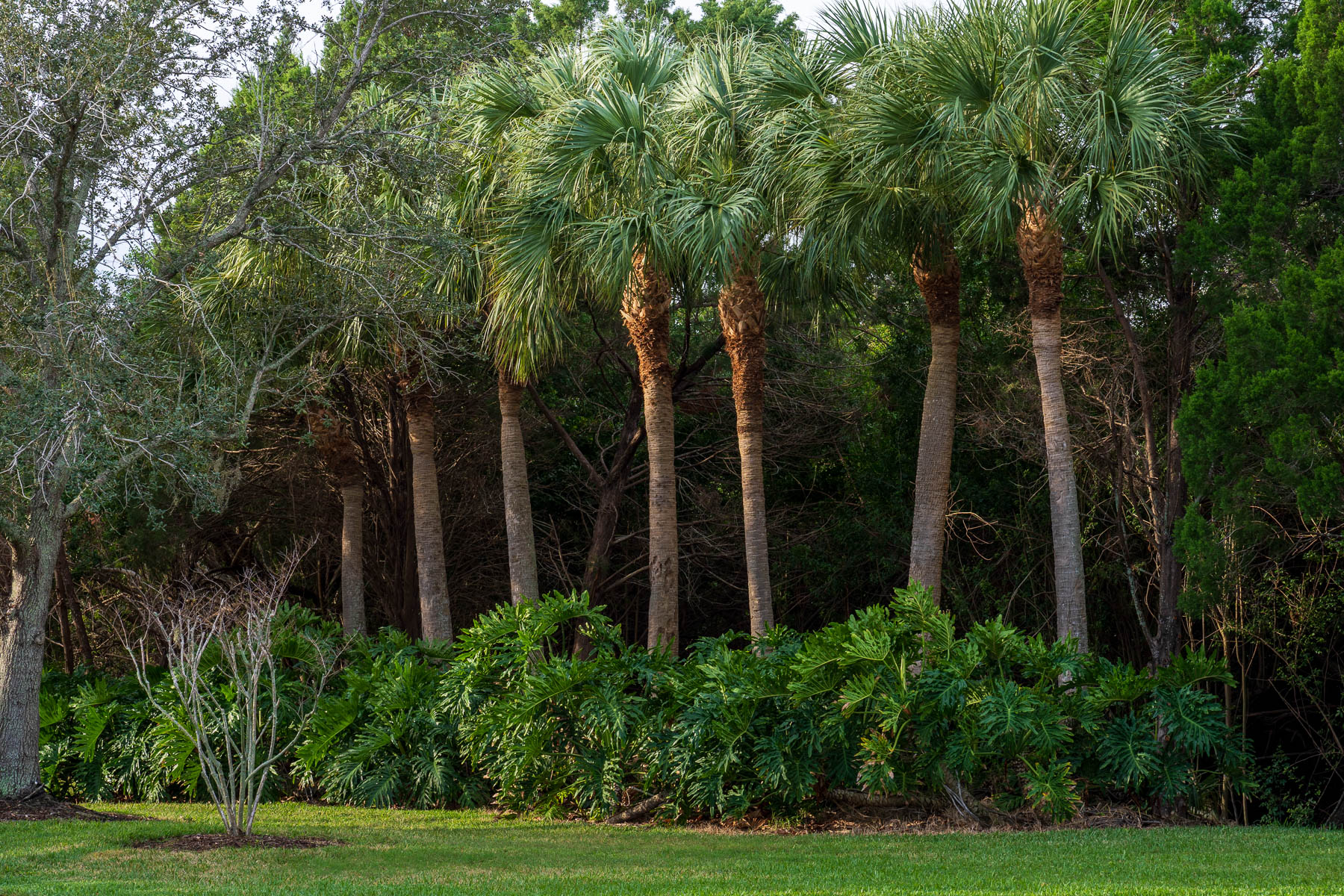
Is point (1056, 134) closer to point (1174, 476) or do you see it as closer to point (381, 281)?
point (1174, 476)

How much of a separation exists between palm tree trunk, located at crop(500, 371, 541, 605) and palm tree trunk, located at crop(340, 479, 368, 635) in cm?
262

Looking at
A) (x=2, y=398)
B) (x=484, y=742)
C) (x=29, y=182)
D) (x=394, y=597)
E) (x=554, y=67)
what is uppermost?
(x=554, y=67)

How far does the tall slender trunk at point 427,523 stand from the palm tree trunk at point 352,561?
4.14 feet

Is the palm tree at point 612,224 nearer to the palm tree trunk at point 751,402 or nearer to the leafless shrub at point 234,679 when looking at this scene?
the palm tree trunk at point 751,402

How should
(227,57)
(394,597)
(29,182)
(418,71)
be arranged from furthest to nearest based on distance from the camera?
(394,597)
(418,71)
(227,57)
(29,182)

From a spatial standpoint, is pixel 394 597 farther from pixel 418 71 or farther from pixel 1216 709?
pixel 1216 709

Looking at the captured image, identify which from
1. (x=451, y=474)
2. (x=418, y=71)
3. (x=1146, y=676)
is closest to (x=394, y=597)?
(x=451, y=474)

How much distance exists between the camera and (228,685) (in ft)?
40.8

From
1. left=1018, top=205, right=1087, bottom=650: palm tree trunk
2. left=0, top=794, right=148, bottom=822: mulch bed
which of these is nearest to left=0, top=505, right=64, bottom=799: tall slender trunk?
left=0, top=794, right=148, bottom=822: mulch bed

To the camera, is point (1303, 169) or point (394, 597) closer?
point (1303, 169)

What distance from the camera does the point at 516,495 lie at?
47.4 ft

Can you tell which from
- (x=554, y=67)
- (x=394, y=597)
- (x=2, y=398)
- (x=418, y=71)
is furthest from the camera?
(x=394, y=597)

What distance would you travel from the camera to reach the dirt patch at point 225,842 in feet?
29.4

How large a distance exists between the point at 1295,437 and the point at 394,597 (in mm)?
12726
